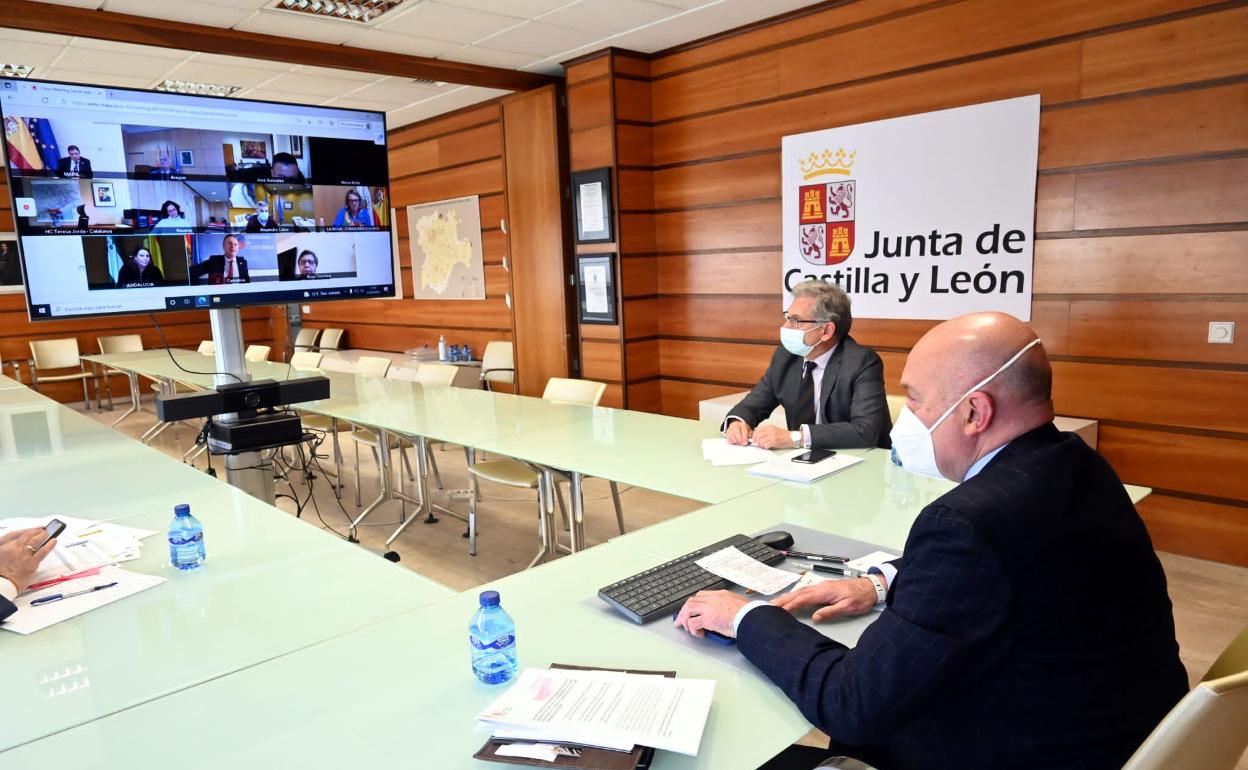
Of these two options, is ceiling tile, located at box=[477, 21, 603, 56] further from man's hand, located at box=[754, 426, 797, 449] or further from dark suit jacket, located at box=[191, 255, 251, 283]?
man's hand, located at box=[754, 426, 797, 449]

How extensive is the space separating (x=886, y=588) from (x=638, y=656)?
0.55m

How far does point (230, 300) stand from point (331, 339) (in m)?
7.29

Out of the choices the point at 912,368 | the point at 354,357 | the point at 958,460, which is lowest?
the point at 354,357

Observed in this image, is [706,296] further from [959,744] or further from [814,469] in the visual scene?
[959,744]

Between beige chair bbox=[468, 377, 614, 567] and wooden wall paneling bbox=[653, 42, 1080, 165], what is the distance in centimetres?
220

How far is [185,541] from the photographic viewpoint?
6.13 ft

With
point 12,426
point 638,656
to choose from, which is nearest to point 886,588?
point 638,656

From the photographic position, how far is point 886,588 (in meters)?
1.58

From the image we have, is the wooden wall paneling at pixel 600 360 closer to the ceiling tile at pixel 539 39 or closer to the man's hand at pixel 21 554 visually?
the ceiling tile at pixel 539 39

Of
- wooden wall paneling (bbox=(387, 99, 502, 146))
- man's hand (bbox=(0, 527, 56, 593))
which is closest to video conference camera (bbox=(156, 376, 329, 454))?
man's hand (bbox=(0, 527, 56, 593))

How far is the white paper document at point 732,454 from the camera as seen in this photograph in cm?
268

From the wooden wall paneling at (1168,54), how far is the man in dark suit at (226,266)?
3913 mm

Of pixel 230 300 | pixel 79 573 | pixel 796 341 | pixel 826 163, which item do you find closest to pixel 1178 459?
pixel 796 341

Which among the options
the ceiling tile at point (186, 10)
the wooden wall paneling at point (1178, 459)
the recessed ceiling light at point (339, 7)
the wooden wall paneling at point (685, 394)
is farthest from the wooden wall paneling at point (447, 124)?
the wooden wall paneling at point (1178, 459)
